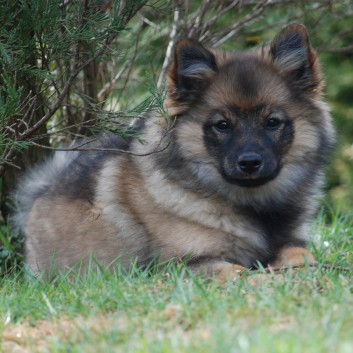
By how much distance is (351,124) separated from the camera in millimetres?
10039

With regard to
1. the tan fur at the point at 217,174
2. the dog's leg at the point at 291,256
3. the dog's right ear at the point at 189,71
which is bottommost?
the dog's leg at the point at 291,256

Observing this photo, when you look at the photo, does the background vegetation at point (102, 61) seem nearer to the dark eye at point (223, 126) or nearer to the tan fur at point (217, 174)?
the tan fur at point (217, 174)

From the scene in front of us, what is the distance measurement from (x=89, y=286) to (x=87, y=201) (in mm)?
1336

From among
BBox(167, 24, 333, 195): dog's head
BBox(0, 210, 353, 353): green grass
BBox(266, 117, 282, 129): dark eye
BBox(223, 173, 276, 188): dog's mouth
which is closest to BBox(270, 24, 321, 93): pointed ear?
BBox(167, 24, 333, 195): dog's head

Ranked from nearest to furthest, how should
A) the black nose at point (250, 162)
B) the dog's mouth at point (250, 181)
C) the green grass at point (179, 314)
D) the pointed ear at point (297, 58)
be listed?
the green grass at point (179, 314) → the black nose at point (250, 162) → the dog's mouth at point (250, 181) → the pointed ear at point (297, 58)

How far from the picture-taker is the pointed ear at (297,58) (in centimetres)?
529

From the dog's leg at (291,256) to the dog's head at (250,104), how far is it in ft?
1.68

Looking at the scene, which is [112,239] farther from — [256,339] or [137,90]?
[137,90]

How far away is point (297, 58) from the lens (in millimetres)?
5332

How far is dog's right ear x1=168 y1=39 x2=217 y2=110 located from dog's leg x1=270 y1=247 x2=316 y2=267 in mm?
1170

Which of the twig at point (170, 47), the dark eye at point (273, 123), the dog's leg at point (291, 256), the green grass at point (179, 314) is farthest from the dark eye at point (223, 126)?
the twig at point (170, 47)

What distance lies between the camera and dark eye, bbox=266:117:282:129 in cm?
518

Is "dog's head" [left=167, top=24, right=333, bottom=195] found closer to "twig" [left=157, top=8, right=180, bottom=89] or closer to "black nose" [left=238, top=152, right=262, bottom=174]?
"black nose" [left=238, top=152, right=262, bottom=174]

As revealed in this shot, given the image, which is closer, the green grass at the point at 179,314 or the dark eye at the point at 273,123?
the green grass at the point at 179,314
